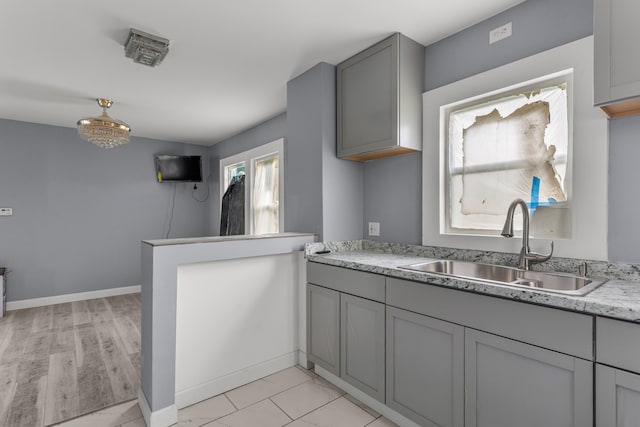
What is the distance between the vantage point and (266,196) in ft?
13.8

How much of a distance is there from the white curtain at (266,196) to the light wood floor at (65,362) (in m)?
1.79

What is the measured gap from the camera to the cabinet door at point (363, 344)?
74.9 inches

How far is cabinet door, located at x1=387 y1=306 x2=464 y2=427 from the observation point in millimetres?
1535

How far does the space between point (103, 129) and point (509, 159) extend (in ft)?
11.8

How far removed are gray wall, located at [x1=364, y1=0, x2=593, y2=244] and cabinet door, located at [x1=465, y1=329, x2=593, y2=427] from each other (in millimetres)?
1051

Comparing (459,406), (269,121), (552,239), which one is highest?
(269,121)

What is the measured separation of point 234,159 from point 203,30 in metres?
2.72

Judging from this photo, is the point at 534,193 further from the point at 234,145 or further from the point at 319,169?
the point at 234,145

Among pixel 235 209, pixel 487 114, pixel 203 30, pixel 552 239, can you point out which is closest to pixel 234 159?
pixel 235 209

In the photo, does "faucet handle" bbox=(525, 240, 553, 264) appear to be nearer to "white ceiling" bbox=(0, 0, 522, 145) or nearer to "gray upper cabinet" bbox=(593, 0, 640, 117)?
"gray upper cabinet" bbox=(593, 0, 640, 117)

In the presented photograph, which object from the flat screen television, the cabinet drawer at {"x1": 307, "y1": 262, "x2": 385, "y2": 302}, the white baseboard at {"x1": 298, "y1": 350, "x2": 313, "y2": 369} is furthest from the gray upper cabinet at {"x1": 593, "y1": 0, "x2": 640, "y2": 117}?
the flat screen television

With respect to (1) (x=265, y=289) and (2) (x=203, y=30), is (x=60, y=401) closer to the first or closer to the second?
(1) (x=265, y=289)

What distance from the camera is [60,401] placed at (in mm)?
→ 2088

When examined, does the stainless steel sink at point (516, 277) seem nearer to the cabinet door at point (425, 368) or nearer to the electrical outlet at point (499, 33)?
the cabinet door at point (425, 368)
